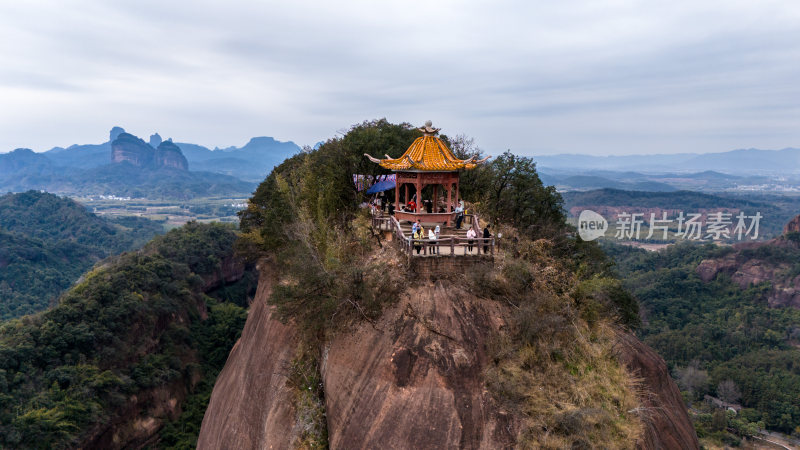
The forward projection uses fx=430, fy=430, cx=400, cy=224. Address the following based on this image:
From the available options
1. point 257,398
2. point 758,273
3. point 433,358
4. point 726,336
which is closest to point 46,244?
point 257,398

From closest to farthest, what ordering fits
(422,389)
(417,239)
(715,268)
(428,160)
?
(422,389) < (417,239) < (428,160) < (715,268)

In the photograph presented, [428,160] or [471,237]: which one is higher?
[428,160]

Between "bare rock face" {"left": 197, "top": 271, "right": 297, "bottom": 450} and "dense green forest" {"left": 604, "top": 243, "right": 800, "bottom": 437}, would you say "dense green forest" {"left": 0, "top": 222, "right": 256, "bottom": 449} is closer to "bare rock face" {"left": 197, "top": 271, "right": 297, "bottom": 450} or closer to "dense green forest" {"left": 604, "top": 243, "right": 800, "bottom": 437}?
"bare rock face" {"left": 197, "top": 271, "right": 297, "bottom": 450}

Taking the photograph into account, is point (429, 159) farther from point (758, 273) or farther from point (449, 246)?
point (758, 273)

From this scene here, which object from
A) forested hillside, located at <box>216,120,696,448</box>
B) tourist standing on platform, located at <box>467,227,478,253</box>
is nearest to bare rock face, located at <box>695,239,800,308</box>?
forested hillside, located at <box>216,120,696,448</box>

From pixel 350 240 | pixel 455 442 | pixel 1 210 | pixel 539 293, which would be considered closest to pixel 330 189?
pixel 350 240

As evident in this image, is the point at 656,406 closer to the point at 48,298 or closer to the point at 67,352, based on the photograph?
the point at 67,352
